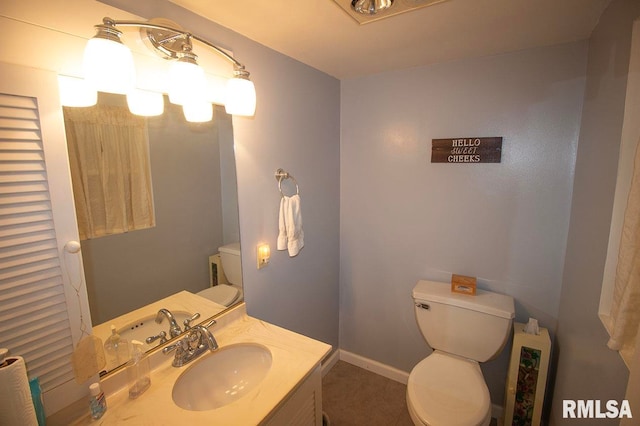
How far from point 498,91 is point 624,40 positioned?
691mm

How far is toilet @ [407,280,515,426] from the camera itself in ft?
4.70

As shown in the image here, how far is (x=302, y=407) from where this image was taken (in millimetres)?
1230

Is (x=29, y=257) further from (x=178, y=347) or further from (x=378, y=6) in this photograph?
(x=378, y=6)

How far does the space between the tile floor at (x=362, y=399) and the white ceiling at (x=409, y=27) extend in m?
2.29

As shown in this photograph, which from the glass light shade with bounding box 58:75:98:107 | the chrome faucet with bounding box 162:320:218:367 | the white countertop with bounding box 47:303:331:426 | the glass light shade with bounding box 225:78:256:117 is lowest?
the white countertop with bounding box 47:303:331:426

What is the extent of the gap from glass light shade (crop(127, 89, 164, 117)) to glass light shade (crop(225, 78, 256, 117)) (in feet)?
0.87

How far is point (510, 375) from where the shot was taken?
171 cm

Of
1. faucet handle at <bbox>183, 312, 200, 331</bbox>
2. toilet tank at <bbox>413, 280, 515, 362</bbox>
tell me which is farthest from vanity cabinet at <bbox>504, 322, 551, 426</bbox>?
faucet handle at <bbox>183, 312, 200, 331</bbox>

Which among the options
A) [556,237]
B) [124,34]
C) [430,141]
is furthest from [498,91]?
[124,34]

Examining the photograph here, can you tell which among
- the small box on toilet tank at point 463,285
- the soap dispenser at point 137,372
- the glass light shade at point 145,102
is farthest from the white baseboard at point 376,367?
the glass light shade at point 145,102

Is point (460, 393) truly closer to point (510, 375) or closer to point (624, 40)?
point (510, 375)

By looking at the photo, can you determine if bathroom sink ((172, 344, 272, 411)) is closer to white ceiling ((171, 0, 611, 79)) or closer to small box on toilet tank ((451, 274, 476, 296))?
small box on toilet tank ((451, 274, 476, 296))

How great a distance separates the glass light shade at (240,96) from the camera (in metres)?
1.21

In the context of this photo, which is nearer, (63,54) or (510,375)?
(63,54)
